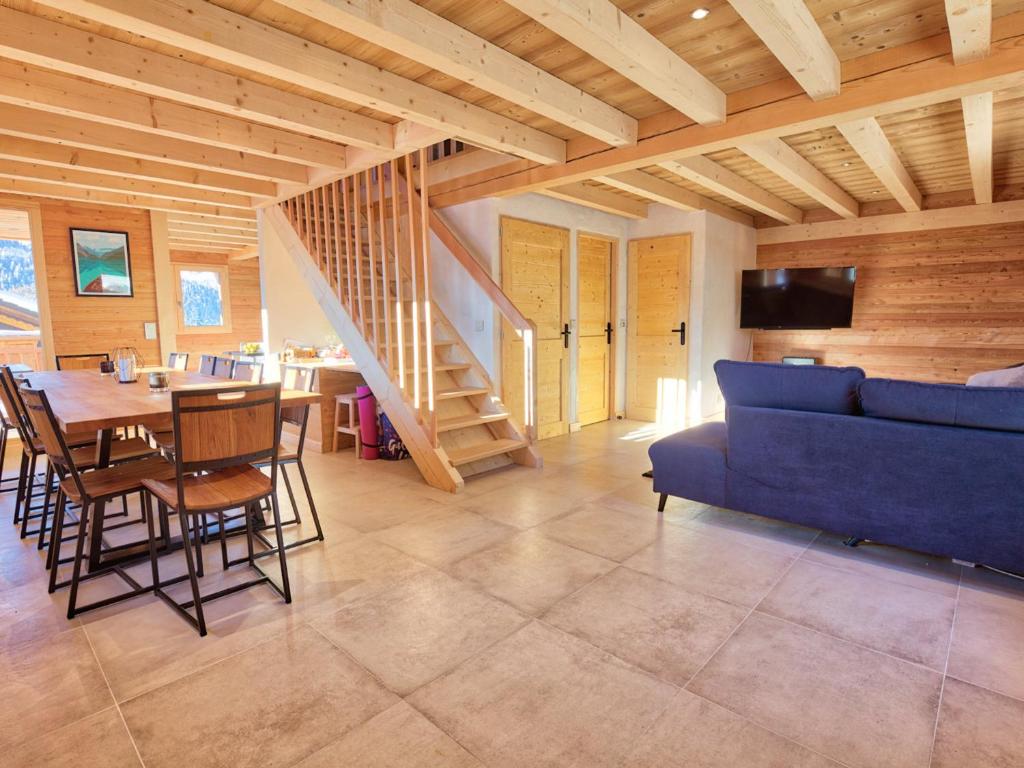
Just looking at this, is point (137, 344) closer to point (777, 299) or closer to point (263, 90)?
point (263, 90)

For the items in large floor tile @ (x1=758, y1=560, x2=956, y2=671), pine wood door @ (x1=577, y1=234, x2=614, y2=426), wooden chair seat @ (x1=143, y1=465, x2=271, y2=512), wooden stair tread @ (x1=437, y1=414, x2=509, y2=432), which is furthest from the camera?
pine wood door @ (x1=577, y1=234, x2=614, y2=426)

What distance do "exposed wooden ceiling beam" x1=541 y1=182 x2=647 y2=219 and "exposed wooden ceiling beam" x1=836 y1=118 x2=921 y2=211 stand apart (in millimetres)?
2215

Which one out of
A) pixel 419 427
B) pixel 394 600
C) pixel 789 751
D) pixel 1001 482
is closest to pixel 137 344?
pixel 419 427

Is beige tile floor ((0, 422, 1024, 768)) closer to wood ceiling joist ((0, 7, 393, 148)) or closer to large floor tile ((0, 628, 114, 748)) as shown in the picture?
large floor tile ((0, 628, 114, 748))

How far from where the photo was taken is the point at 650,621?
7.43ft

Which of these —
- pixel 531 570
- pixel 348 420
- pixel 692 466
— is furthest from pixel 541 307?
pixel 531 570

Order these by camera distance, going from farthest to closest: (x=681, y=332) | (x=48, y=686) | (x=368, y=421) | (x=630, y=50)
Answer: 1. (x=681, y=332)
2. (x=368, y=421)
3. (x=630, y=50)
4. (x=48, y=686)

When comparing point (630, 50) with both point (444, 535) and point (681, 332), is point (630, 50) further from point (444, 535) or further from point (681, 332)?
point (681, 332)

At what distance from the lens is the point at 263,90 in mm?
3148

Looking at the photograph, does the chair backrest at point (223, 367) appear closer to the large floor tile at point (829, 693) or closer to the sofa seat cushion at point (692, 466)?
the sofa seat cushion at point (692, 466)

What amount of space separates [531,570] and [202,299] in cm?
1047

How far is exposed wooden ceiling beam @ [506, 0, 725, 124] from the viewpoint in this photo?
85.2 inches

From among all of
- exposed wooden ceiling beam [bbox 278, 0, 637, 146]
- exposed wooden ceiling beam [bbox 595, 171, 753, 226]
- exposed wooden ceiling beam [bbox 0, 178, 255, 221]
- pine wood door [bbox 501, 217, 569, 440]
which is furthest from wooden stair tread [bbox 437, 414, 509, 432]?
exposed wooden ceiling beam [bbox 0, 178, 255, 221]

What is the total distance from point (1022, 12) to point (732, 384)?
2.03m
